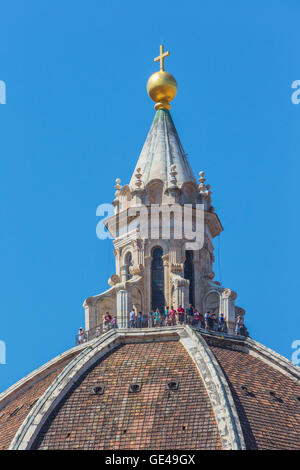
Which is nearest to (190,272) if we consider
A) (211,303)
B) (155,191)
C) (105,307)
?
(211,303)

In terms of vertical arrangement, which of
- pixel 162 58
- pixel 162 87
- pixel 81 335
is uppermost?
pixel 162 58

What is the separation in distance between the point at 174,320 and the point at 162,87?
443 inches

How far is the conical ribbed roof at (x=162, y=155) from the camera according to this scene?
90438mm

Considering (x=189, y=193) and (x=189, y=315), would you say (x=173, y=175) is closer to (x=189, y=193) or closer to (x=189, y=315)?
(x=189, y=193)

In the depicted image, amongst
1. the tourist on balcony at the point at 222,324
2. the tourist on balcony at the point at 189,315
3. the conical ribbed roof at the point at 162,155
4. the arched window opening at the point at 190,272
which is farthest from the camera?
the conical ribbed roof at the point at 162,155

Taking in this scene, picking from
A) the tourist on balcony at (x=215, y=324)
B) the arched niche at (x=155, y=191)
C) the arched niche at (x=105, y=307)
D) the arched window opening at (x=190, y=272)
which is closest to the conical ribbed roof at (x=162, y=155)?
the arched niche at (x=155, y=191)

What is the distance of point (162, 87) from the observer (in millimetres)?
92125

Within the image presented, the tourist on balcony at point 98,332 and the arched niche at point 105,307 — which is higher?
the arched niche at point 105,307

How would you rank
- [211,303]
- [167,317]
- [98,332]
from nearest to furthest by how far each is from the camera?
[167,317]
[98,332]
[211,303]

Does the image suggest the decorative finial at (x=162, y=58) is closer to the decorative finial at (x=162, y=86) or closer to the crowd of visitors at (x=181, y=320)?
the decorative finial at (x=162, y=86)

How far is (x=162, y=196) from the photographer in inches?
3538

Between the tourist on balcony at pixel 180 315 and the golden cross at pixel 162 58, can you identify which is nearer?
the tourist on balcony at pixel 180 315

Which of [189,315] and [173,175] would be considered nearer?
[189,315]
